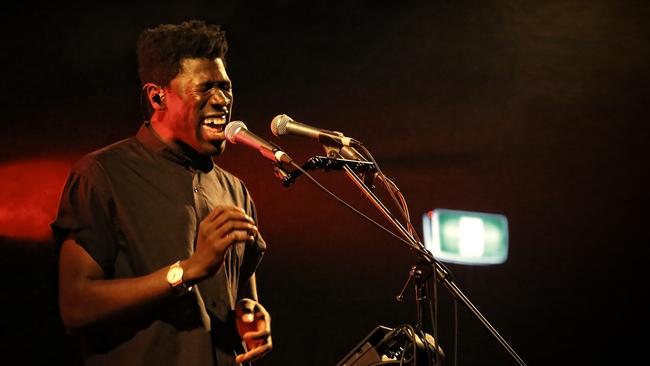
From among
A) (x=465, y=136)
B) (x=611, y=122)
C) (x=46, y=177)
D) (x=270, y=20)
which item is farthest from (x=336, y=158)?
(x=611, y=122)

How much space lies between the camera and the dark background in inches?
120

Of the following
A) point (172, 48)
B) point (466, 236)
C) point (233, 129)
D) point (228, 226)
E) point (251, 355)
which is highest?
point (172, 48)

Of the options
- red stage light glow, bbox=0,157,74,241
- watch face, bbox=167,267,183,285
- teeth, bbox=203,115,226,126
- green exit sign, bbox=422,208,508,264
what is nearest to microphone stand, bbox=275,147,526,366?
watch face, bbox=167,267,183,285

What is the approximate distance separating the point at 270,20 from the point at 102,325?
194 cm

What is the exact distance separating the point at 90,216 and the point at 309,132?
0.61m

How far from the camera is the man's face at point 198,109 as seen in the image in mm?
2236

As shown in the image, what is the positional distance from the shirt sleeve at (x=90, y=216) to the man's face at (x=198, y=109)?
0.98 ft

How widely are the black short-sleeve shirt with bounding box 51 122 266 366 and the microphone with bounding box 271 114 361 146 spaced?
1.25 ft

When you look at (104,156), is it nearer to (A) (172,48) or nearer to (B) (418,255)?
(A) (172,48)

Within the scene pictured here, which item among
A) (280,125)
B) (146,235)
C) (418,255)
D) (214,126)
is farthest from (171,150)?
(418,255)

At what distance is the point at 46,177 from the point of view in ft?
9.20

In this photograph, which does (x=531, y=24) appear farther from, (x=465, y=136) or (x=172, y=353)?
(x=172, y=353)

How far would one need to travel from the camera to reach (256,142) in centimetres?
191

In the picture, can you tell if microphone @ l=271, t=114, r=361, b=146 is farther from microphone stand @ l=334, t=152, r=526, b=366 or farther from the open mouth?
the open mouth
